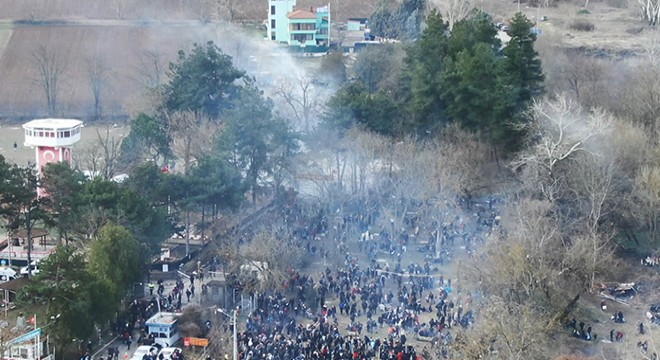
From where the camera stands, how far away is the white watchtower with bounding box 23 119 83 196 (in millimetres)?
37375

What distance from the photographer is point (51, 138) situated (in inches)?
1471

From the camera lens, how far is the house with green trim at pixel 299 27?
66.2 metres

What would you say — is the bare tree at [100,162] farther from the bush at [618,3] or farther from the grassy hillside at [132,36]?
the bush at [618,3]

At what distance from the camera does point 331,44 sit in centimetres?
6756

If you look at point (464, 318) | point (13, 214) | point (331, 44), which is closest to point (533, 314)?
point (464, 318)

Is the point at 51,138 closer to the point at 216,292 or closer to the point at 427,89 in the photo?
the point at 216,292

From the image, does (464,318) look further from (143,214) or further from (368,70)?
(368,70)

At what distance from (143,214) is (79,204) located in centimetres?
198

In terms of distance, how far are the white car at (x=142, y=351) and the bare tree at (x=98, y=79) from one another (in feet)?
108

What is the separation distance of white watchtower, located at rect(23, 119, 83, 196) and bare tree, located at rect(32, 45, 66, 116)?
22.2 meters

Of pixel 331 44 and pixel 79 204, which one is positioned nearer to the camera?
pixel 79 204

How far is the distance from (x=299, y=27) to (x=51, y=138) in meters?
31.2

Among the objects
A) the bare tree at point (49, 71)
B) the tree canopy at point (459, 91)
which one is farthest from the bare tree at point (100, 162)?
the bare tree at point (49, 71)

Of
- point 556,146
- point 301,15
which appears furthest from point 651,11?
point 556,146
